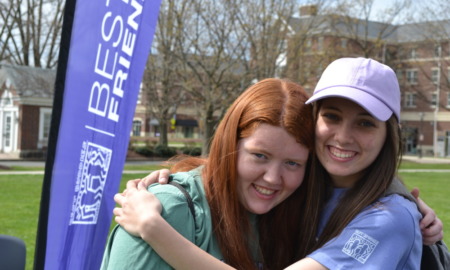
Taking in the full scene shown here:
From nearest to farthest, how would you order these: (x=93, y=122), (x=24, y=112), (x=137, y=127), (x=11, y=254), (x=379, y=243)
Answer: (x=379, y=243)
(x=93, y=122)
(x=11, y=254)
(x=24, y=112)
(x=137, y=127)

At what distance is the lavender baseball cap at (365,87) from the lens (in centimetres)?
203

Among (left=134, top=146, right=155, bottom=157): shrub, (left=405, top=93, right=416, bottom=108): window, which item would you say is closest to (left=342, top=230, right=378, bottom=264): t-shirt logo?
(left=134, top=146, right=155, bottom=157): shrub

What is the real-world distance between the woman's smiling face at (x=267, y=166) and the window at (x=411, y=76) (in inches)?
2381

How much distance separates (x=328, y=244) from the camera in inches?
77.1

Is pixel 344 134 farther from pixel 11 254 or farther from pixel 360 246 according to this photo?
pixel 11 254

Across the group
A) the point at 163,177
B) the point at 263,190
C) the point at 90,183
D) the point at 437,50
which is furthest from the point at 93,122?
the point at 437,50

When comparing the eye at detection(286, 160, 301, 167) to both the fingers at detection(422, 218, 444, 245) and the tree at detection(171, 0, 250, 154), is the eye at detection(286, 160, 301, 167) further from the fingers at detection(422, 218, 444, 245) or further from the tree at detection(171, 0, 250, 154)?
the tree at detection(171, 0, 250, 154)

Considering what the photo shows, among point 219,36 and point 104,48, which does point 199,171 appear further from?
point 219,36

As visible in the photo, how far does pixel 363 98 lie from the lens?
204 centimetres

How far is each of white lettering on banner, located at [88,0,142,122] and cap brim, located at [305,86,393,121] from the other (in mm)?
987

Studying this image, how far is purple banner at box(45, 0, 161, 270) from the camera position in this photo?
2152 mm

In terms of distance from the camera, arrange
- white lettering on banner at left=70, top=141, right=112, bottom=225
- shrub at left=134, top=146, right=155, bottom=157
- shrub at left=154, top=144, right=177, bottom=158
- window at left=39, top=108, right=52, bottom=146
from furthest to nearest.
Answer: shrub at left=154, top=144, right=177, bottom=158 < shrub at left=134, top=146, right=155, bottom=157 < window at left=39, top=108, right=52, bottom=146 < white lettering on banner at left=70, top=141, right=112, bottom=225

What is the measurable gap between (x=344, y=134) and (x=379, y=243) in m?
0.46

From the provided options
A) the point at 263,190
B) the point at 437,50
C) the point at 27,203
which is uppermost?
the point at 437,50
